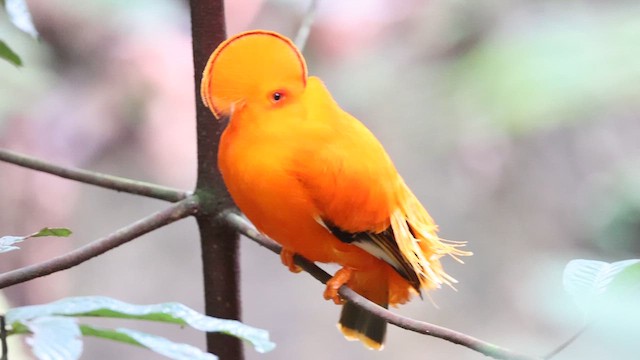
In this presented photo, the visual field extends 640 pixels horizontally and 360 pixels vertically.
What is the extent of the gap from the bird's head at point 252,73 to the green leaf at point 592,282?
259 mm

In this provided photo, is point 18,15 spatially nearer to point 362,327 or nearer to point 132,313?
point 132,313

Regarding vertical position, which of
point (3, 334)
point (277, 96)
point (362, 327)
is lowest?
point (362, 327)

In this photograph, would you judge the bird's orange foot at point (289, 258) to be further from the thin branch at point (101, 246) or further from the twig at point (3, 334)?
the twig at point (3, 334)

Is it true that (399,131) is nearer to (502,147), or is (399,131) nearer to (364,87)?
(364,87)

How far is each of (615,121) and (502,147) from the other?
296 millimetres

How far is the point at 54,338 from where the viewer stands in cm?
36

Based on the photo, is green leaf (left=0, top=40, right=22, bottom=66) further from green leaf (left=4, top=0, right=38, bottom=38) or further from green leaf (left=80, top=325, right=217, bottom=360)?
green leaf (left=80, top=325, right=217, bottom=360)

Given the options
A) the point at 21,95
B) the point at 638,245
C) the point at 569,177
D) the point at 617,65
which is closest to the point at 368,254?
the point at 617,65

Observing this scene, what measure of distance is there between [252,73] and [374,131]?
4.58 feet

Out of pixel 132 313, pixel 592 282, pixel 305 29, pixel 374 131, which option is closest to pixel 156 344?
pixel 132 313

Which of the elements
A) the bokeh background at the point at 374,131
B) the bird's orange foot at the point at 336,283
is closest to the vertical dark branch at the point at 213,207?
the bird's orange foot at the point at 336,283

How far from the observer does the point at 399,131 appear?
6.42 feet

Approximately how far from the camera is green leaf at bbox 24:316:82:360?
1.14 ft

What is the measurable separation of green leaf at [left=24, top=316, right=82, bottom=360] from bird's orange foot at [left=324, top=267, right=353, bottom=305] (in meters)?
0.39
